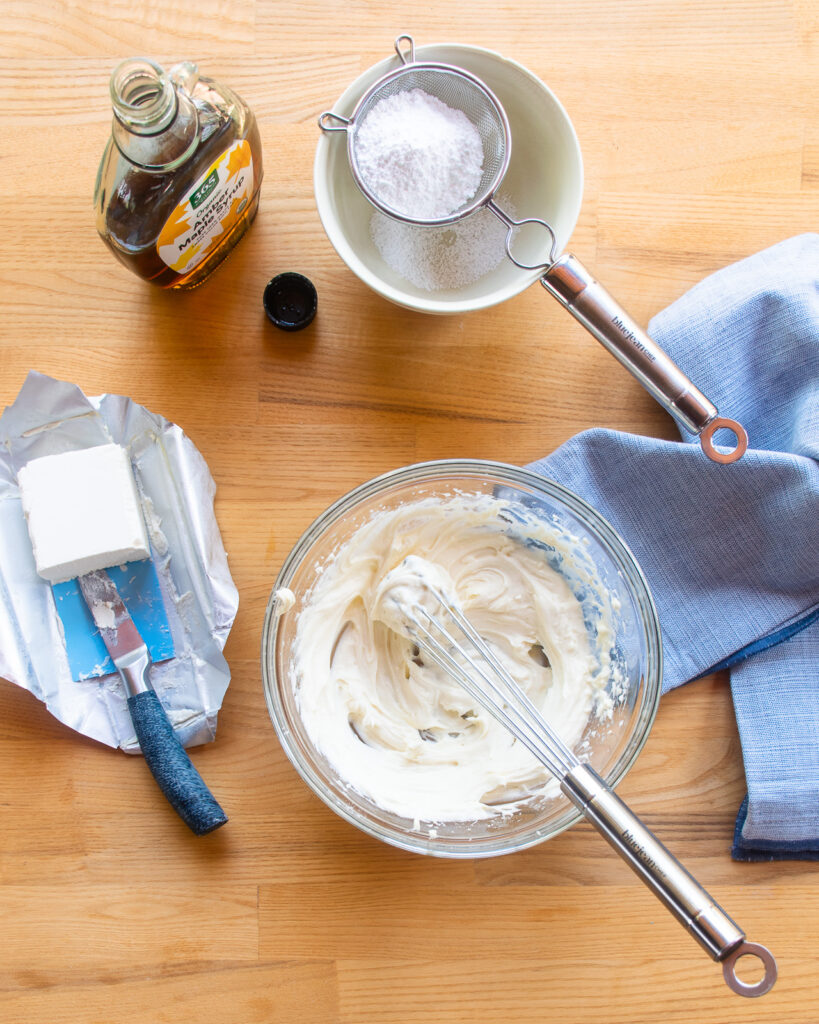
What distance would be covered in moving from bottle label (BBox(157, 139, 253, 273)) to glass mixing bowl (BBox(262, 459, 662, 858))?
1.15ft

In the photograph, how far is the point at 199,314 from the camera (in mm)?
1099

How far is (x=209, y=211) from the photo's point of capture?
3.15 ft

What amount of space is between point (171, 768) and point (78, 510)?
0.34m

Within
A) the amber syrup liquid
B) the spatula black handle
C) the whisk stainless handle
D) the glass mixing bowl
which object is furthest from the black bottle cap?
the whisk stainless handle

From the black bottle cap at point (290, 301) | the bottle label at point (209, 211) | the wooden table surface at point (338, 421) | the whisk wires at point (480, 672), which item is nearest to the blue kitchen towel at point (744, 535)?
the wooden table surface at point (338, 421)

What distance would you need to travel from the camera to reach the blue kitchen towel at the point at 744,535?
1038mm

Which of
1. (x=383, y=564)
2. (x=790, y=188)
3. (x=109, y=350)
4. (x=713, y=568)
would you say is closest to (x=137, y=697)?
(x=383, y=564)

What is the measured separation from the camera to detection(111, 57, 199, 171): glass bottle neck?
848 millimetres

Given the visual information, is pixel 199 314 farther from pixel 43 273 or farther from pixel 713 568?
pixel 713 568

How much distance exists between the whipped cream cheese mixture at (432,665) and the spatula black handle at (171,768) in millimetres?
151

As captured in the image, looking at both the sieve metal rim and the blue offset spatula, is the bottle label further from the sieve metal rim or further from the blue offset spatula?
the blue offset spatula

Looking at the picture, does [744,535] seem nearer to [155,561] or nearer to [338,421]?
[338,421]

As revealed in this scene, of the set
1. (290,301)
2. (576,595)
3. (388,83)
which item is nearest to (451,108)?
(388,83)

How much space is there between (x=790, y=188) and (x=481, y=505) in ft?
1.94
